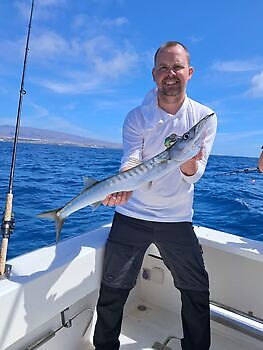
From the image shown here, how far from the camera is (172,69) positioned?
6.77ft

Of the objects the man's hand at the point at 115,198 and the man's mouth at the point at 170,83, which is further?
the man's mouth at the point at 170,83

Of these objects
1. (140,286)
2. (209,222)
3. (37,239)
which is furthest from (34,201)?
(140,286)

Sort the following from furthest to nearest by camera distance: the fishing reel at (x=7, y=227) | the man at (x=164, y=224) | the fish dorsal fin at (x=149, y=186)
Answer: the man at (x=164, y=224) < the fish dorsal fin at (x=149, y=186) < the fishing reel at (x=7, y=227)

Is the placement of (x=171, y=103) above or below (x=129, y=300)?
above

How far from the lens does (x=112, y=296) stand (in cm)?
204

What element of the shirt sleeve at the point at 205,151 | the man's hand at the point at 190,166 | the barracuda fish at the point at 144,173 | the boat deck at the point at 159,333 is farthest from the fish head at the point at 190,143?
the boat deck at the point at 159,333

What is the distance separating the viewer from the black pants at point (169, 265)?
2018 mm

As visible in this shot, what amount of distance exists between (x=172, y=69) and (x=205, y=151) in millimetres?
598

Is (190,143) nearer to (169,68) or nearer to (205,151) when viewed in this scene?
(205,151)

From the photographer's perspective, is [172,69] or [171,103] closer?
[172,69]

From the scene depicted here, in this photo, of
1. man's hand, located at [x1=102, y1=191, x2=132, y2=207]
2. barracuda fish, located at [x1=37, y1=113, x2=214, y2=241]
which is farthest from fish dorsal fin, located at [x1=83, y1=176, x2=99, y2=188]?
man's hand, located at [x1=102, y1=191, x2=132, y2=207]

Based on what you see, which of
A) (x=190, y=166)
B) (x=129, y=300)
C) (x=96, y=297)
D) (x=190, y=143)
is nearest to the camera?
(x=190, y=143)

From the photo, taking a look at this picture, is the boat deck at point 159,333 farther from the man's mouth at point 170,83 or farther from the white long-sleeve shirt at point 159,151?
the man's mouth at point 170,83

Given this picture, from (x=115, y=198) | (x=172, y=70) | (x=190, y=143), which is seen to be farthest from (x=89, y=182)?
(x=172, y=70)
